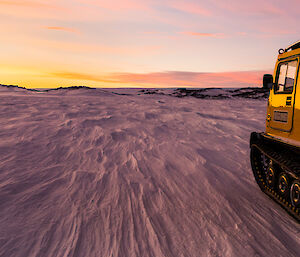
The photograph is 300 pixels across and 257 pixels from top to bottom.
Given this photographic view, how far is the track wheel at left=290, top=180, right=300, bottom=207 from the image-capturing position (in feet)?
11.6

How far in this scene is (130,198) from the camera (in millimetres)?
3943

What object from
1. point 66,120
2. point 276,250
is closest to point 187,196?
point 276,250

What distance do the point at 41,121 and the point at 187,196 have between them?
587cm

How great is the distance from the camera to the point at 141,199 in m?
3.93

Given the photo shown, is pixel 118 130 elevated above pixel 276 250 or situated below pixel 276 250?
above

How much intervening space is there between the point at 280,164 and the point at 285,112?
0.92 metres

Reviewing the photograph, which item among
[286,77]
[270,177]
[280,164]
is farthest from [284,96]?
[270,177]

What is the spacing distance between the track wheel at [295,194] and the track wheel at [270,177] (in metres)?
0.56

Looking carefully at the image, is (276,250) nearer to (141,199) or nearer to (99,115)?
(141,199)

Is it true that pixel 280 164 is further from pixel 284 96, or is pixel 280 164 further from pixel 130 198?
pixel 130 198

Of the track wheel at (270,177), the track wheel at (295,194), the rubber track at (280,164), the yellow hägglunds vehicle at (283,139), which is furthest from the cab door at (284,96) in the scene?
the track wheel at (295,194)

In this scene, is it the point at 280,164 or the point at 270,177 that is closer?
the point at 280,164

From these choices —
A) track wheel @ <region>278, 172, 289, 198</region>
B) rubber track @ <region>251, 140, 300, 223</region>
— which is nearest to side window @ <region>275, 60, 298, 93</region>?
rubber track @ <region>251, 140, 300, 223</region>

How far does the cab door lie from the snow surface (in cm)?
137
